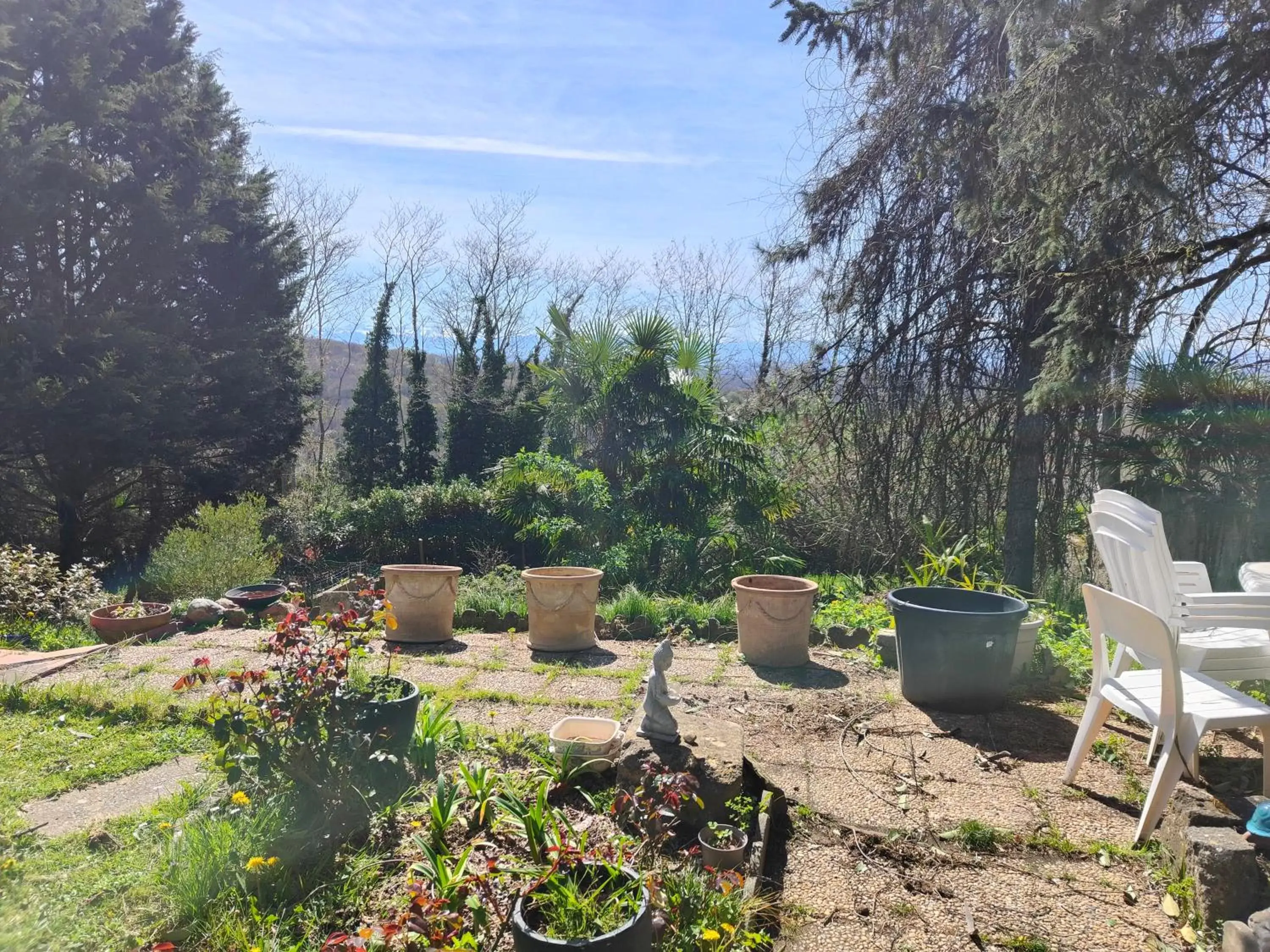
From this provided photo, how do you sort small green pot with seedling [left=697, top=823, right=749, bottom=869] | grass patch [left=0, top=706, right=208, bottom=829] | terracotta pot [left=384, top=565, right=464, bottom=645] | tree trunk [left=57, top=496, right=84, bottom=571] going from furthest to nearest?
tree trunk [left=57, top=496, right=84, bottom=571] → terracotta pot [left=384, top=565, right=464, bottom=645] → grass patch [left=0, top=706, right=208, bottom=829] → small green pot with seedling [left=697, top=823, right=749, bottom=869]

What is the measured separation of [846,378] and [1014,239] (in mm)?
1786

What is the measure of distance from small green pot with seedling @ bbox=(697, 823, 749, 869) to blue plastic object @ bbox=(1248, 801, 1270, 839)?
1.52 m

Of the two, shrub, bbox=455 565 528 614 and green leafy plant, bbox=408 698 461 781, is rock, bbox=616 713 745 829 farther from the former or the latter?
shrub, bbox=455 565 528 614

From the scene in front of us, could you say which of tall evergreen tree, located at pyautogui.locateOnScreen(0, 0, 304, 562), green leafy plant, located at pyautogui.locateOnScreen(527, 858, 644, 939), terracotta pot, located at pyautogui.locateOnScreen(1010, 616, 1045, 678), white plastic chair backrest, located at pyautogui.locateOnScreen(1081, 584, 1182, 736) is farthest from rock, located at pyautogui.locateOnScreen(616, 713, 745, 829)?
tall evergreen tree, located at pyautogui.locateOnScreen(0, 0, 304, 562)

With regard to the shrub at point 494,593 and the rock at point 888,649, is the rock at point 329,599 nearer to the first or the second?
the shrub at point 494,593

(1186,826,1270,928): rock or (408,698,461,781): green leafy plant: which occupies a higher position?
(1186,826,1270,928): rock

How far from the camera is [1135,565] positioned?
10.6ft

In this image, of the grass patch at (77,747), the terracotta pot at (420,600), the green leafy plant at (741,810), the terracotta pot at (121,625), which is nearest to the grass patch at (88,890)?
the grass patch at (77,747)

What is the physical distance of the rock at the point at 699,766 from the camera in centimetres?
271

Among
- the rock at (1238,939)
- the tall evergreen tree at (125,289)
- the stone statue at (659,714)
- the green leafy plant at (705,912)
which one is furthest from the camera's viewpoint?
the tall evergreen tree at (125,289)

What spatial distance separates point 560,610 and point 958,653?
256cm

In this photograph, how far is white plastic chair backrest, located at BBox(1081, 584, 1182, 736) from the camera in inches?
104

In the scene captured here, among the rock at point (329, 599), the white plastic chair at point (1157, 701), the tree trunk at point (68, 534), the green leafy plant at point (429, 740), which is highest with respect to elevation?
the white plastic chair at point (1157, 701)

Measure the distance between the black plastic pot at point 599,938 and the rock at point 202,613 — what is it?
544cm
